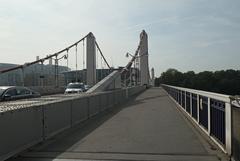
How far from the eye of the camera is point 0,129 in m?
7.79

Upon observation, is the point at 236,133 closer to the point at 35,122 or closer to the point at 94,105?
the point at 35,122

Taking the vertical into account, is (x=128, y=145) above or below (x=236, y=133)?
below

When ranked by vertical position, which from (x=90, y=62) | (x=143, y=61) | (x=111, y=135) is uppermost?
(x=143, y=61)

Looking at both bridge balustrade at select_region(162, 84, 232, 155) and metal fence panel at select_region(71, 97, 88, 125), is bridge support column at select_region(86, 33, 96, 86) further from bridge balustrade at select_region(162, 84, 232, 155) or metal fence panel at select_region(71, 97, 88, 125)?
bridge balustrade at select_region(162, 84, 232, 155)

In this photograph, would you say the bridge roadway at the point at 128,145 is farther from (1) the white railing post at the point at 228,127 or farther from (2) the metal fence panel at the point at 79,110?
(2) the metal fence panel at the point at 79,110

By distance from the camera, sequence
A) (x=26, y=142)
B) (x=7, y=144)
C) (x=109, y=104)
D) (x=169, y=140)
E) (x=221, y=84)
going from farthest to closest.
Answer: (x=221, y=84) < (x=109, y=104) < (x=169, y=140) < (x=26, y=142) < (x=7, y=144)

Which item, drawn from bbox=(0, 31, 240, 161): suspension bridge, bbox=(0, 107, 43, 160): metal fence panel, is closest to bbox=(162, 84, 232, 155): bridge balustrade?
bbox=(0, 31, 240, 161): suspension bridge

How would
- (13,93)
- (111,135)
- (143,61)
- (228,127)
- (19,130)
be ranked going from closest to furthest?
(228,127), (19,130), (111,135), (13,93), (143,61)

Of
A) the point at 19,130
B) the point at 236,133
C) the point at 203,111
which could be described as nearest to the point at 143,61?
the point at 203,111

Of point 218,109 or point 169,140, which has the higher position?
point 218,109

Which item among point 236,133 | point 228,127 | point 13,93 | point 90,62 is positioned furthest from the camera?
point 90,62

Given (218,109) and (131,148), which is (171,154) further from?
(218,109)

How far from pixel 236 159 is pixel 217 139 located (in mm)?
2199

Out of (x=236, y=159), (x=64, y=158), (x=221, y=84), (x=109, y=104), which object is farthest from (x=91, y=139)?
(x=221, y=84)
